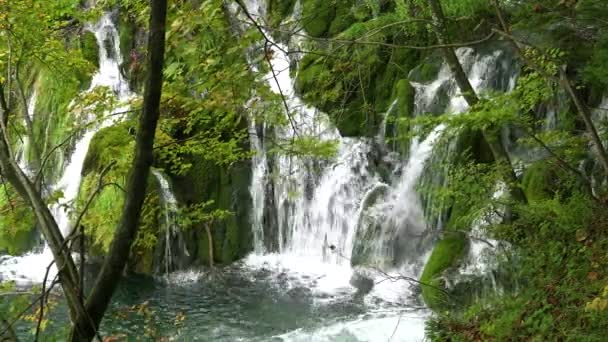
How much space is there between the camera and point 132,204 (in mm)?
2320

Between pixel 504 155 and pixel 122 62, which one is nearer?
pixel 504 155

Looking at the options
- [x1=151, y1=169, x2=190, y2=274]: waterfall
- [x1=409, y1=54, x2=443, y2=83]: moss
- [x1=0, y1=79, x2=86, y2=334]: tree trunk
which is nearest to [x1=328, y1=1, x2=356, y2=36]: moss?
[x1=409, y1=54, x2=443, y2=83]: moss

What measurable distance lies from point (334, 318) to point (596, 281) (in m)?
5.06

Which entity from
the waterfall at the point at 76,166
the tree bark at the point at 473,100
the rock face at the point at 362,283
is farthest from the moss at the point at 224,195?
the tree bark at the point at 473,100

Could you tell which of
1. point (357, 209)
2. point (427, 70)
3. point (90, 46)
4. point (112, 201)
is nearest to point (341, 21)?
point (427, 70)

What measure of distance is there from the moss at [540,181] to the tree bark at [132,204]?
517 cm

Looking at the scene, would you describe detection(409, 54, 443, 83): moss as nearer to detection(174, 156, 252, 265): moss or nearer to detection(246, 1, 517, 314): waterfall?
Result: detection(246, 1, 517, 314): waterfall

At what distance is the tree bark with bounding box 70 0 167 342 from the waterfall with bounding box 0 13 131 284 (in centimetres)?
805

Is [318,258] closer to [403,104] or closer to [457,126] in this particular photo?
[403,104]

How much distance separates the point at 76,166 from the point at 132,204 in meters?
12.3

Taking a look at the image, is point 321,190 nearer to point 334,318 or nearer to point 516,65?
point 334,318

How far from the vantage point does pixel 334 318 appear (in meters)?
8.88

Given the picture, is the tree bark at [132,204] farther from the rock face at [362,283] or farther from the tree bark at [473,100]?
the rock face at [362,283]

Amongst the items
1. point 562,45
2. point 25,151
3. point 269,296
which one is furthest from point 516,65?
point 25,151
